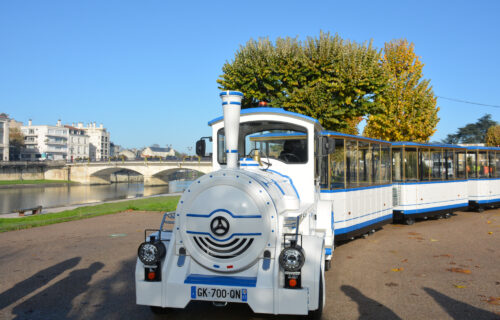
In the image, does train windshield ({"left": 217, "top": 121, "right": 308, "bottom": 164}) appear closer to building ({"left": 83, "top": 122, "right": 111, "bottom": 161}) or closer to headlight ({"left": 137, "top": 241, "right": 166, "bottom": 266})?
A: headlight ({"left": 137, "top": 241, "right": 166, "bottom": 266})

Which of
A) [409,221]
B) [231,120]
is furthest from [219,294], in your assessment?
[409,221]

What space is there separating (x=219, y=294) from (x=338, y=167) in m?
6.62

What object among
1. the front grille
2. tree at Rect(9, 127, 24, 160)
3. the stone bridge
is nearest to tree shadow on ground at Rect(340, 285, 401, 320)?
the front grille

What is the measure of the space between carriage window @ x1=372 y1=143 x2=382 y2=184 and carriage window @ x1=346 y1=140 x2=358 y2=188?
120 cm

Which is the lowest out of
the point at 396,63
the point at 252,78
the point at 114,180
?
the point at 114,180

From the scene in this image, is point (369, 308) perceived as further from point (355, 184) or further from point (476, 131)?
point (476, 131)

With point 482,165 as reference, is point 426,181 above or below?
below

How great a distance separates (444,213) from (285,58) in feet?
→ 33.5

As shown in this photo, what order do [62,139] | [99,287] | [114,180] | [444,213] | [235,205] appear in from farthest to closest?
[62,139]
[114,180]
[444,213]
[99,287]
[235,205]

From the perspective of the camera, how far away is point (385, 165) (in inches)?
511

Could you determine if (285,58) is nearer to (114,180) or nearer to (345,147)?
(345,147)

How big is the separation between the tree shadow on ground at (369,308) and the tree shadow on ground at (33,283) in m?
4.84

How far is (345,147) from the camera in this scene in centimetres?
1053

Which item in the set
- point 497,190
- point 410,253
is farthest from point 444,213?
point 410,253
